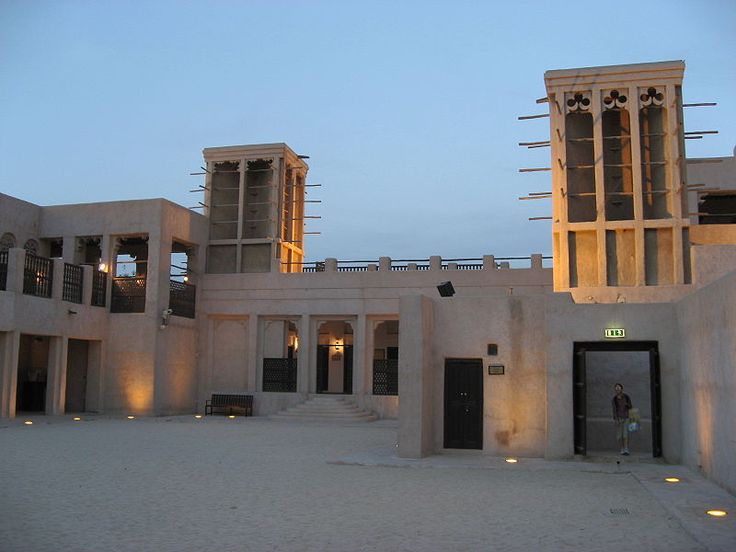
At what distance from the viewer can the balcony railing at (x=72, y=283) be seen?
86.3ft

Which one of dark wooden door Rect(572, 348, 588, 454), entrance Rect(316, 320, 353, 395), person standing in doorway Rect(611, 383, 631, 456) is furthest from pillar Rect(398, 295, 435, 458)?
entrance Rect(316, 320, 353, 395)

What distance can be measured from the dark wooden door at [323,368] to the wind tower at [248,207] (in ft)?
14.0

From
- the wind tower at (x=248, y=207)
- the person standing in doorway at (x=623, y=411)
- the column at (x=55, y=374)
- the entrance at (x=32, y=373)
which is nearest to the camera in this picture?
the person standing in doorway at (x=623, y=411)

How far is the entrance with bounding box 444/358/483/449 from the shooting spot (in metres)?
15.9

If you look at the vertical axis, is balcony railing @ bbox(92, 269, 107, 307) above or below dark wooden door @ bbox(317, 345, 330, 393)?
above

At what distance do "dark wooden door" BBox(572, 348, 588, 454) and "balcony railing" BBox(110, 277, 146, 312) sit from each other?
18.3 metres

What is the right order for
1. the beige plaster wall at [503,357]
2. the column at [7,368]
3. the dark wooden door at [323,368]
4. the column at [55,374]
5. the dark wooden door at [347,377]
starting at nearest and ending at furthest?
the beige plaster wall at [503,357], the column at [7,368], the column at [55,374], the dark wooden door at [347,377], the dark wooden door at [323,368]

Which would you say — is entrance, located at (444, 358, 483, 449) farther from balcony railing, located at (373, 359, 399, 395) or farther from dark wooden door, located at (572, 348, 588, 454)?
balcony railing, located at (373, 359, 399, 395)

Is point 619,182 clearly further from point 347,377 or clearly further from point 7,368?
point 7,368

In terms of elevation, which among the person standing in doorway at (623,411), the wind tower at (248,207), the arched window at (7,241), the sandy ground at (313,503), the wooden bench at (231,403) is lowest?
the sandy ground at (313,503)

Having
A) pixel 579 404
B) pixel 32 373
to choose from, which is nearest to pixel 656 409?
pixel 579 404

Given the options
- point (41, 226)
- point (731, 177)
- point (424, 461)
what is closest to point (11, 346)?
point (41, 226)

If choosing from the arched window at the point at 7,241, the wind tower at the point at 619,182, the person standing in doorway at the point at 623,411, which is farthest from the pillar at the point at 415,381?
the arched window at the point at 7,241

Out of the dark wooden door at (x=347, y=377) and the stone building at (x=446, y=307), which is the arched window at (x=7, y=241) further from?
the dark wooden door at (x=347, y=377)
